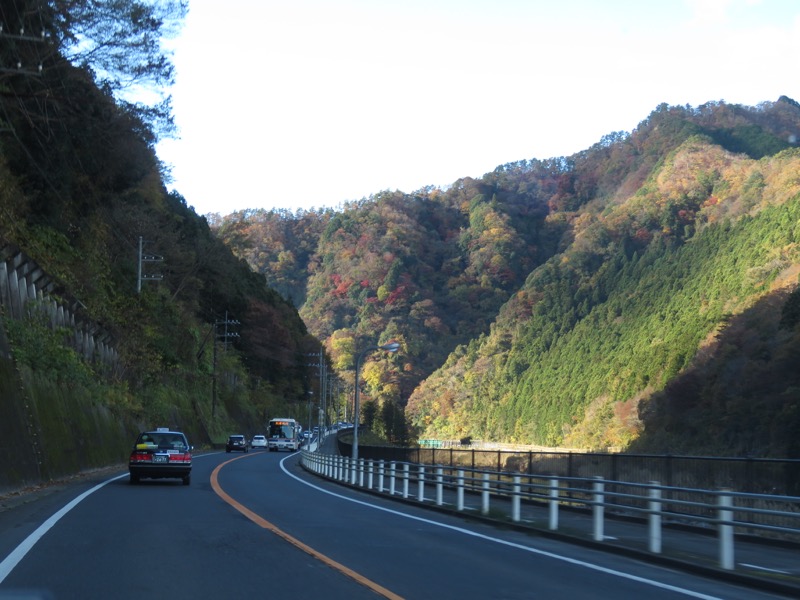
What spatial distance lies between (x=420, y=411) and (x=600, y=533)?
451ft

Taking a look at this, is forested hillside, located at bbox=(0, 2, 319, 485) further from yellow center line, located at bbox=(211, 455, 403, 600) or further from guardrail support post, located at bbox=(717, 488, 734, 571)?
guardrail support post, located at bbox=(717, 488, 734, 571)

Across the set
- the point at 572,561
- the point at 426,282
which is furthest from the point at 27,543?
the point at 426,282

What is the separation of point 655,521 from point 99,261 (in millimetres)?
49962

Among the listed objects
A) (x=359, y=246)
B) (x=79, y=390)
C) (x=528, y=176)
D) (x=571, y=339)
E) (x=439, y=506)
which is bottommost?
(x=439, y=506)

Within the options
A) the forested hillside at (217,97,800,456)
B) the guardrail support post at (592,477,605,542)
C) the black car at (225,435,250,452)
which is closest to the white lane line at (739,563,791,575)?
the guardrail support post at (592,477,605,542)

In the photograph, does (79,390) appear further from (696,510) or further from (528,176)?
(528,176)

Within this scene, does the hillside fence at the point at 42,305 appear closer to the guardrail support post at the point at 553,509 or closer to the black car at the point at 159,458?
the black car at the point at 159,458

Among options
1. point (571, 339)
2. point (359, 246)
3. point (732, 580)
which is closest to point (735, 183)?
point (571, 339)

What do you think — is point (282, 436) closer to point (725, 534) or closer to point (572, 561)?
point (572, 561)

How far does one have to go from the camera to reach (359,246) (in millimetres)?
167250

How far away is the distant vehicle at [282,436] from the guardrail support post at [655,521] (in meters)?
71.4

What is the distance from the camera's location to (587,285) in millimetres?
135625

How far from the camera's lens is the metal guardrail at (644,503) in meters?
11.7

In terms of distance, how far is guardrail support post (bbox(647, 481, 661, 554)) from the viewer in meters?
13.2
